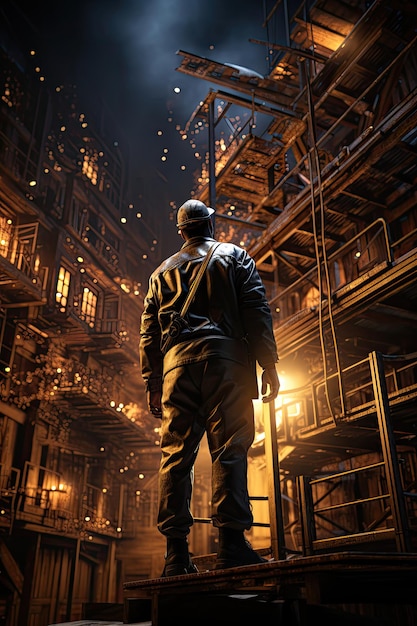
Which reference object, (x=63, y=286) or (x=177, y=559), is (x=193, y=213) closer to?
(x=177, y=559)

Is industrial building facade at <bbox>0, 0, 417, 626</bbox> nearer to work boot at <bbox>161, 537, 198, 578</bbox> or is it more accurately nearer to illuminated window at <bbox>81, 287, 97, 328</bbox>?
illuminated window at <bbox>81, 287, 97, 328</bbox>

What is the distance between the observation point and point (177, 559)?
377cm

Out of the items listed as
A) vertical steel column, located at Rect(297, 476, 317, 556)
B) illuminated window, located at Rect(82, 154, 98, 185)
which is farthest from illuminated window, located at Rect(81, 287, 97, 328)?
vertical steel column, located at Rect(297, 476, 317, 556)

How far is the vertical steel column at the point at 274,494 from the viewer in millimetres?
6824

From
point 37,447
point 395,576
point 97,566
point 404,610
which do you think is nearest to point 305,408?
point 404,610

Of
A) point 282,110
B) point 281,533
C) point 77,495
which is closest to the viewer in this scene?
point 281,533

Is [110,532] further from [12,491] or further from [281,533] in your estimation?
[281,533]

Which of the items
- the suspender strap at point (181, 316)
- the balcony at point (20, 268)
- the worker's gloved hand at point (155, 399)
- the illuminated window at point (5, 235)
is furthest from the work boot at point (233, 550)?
the illuminated window at point (5, 235)

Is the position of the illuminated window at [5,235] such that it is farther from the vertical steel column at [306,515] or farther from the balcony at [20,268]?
the vertical steel column at [306,515]

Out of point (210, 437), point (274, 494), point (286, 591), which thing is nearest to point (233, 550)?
point (286, 591)

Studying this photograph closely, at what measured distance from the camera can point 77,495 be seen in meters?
24.4

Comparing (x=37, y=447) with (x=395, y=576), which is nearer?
(x=395, y=576)

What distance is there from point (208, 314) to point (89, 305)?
25.8m

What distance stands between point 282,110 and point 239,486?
12.6 metres
